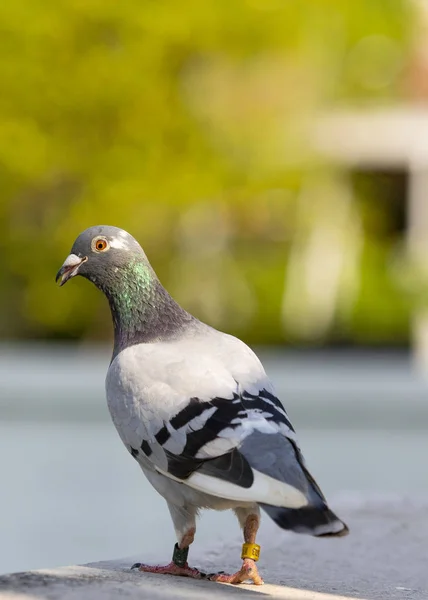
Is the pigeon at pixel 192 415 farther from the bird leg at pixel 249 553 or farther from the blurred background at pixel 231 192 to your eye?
the blurred background at pixel 231 192

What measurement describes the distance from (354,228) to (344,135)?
2501mm

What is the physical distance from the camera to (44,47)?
17.5 m

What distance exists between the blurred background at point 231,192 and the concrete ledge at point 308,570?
5.32m

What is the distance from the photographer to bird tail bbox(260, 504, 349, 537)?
10.8 ft

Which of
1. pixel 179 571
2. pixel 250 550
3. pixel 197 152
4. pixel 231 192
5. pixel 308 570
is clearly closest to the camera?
pixel 250 550

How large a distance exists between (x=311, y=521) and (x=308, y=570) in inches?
53.5

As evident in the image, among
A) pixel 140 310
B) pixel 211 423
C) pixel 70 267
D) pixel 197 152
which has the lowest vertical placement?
pixel 211 423

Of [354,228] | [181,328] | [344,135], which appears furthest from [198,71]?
[181,328]

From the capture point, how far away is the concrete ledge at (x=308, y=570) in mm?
3621

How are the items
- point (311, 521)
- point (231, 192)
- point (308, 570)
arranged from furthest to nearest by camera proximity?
point (231, 192), point (308, 570), point (311, 521)

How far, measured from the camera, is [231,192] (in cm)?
1953

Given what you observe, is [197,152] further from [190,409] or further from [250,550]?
[190,409]

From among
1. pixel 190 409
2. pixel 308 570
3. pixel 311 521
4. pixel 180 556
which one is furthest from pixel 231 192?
pixel 311 521

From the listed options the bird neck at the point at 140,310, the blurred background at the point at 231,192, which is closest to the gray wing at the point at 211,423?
the bird neck at the point at 140,310
